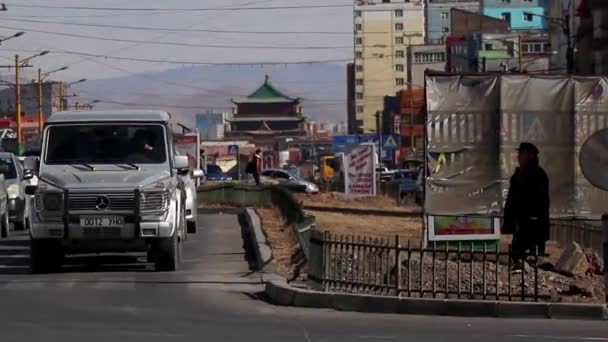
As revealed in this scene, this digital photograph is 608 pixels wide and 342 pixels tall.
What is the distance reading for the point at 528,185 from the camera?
712 inches

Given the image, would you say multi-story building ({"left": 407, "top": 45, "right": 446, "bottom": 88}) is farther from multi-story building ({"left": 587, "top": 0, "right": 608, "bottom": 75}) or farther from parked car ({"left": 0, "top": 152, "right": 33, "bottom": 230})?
parked car ({"left": 0, "top": 152, "right": 33, "bottom": 230})

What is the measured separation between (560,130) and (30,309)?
1025 centimetres

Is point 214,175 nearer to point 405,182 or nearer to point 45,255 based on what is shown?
point 405,182

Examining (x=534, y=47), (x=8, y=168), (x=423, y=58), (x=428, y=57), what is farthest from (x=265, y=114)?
(x=8, y=168)

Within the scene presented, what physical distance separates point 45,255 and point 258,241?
15.7 feet

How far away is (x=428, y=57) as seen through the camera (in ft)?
415

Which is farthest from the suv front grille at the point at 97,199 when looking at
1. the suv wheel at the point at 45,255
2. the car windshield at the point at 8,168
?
the car windshield at the point at 8,168

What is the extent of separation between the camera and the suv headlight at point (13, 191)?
100 ft

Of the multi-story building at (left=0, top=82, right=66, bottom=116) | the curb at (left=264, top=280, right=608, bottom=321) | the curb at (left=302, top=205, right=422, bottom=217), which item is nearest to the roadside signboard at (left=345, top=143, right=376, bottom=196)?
the curb at (left=302, top=205, right=422, bottom=217)

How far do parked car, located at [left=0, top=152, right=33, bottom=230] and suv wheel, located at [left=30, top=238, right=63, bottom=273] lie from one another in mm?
10156

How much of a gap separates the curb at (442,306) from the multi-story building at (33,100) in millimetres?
83266

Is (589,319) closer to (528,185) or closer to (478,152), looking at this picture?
(528,185)

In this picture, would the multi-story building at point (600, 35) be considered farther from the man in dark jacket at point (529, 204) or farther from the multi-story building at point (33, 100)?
the man in dark jacket at point (529, 204)

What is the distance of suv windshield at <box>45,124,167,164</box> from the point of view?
2055 cm
